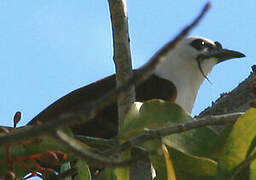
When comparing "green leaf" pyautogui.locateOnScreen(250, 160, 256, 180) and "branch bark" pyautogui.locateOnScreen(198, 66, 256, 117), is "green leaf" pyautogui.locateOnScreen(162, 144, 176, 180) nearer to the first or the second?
"green leaf" pyautogui.locateOnScreen(250, 160, 256, 180)

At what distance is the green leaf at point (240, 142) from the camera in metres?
2.38

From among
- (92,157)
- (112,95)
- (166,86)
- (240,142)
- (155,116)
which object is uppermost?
(112,95)

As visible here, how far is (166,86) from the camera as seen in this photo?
15.5ft

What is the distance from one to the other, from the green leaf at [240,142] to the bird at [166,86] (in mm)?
1868

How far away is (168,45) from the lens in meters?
1.12

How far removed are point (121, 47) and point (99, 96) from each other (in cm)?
141

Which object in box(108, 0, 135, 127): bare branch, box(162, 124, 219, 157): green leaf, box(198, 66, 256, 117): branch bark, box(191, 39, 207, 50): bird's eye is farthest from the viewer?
box(191, 39, 207, 50): bird's eye

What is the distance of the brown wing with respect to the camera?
4277mm

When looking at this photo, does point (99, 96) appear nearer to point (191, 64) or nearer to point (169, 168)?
point (191, 64)

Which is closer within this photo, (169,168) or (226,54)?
(169,168)

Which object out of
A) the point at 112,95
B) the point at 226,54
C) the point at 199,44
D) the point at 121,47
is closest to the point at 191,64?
the point at 199,44

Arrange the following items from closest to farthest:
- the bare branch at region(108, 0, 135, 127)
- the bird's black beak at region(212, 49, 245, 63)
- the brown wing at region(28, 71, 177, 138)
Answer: the bare branch at region(108, 0, 135, 127)
the brown wing at region(28, 71, 177, 138)
the bird's black beak at region(212, 49, 245, 63)

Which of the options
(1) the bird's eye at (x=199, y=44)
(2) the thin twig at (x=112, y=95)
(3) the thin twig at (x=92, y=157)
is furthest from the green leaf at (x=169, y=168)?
Result: (1) the bird's eye at (x=199, y=44)

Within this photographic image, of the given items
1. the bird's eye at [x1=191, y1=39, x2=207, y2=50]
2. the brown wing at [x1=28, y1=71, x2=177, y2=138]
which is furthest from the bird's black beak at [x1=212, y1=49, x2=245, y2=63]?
the brown wing at [x1=28, y1=71, x2=177, y2=138]
